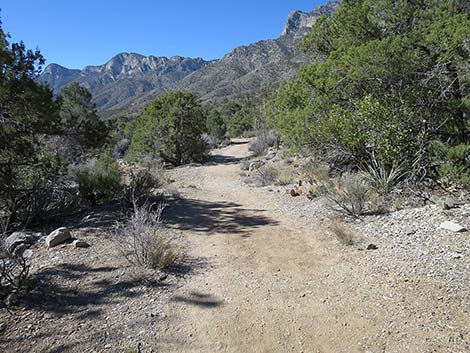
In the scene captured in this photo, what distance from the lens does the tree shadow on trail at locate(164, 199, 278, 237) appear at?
6227 mm

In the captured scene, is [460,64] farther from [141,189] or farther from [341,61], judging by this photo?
[141,189]

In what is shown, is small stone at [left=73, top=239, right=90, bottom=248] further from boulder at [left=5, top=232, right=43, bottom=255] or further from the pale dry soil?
boulder at [left=5, top=232, right=43, bottom=255]

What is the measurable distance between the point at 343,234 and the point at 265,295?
201 cm

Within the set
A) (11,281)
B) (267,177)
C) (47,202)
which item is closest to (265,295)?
(11,281)

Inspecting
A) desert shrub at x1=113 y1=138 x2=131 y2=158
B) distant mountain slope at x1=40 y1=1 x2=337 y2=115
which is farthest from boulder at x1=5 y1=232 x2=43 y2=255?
distant mountain slope at x1=40 y1=1 x2=337 y2=115

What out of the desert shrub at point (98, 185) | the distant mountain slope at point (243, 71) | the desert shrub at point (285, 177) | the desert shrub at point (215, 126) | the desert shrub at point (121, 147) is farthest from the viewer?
the distant mountain slope at point (243, 71)

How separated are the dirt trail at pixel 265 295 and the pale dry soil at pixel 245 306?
0.01 metres

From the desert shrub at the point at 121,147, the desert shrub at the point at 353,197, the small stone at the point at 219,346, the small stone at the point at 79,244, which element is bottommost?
the small stone at the point at 219,346

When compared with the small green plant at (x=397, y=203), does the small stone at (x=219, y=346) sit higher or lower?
lower

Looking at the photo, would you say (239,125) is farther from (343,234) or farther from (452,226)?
Result: (452,226)

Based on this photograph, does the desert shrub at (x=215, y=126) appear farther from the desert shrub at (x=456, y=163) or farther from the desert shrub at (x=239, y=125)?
the desert shrub at (x=456, y=163)

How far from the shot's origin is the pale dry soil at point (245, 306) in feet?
9.36

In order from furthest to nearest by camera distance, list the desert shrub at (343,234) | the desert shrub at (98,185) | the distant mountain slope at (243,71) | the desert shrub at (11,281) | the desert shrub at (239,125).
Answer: the distant mountain slope at (243,71) < the desert shrub at (239,125) < the desert shrub at (98,185) < the desert shrub at (343,234) < the desert shrub at (11,281)

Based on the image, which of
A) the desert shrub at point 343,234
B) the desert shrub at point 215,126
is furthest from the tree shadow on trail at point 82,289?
the desert shrub at point 215,126
